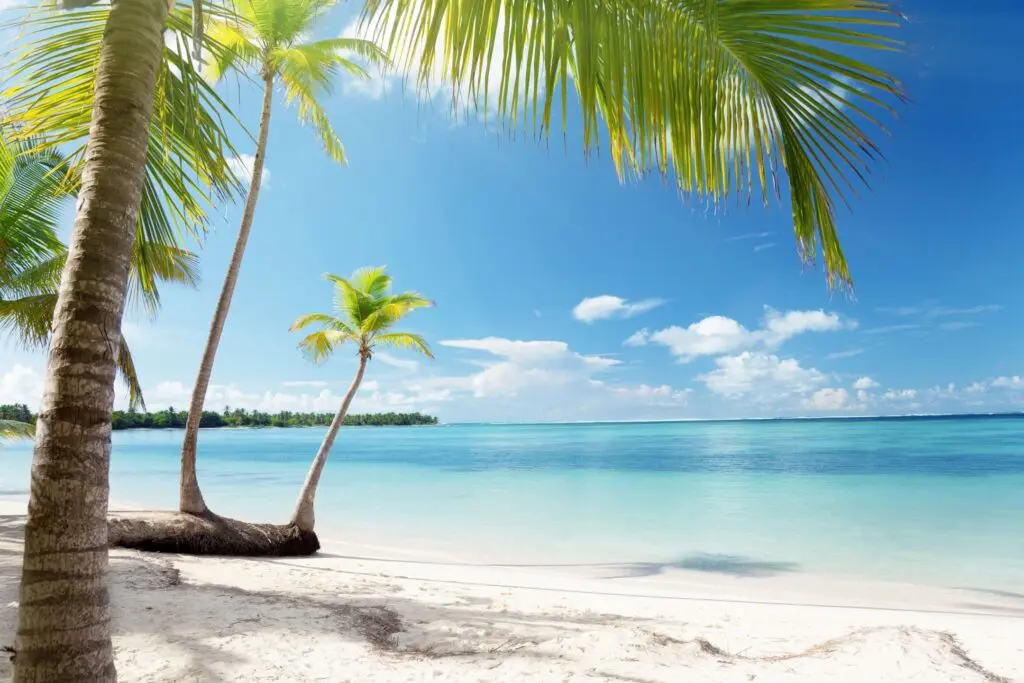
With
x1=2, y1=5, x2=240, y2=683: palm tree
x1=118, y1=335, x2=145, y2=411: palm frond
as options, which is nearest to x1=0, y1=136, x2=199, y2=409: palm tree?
x1=118, y1=335, x2=145, y2=411: palm frond

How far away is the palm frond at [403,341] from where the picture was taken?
11836mm

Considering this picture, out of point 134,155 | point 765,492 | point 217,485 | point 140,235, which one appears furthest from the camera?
point 217,485

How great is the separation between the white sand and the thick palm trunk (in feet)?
6.62

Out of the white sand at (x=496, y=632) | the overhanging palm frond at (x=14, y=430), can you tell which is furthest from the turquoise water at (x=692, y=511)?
the overhanging palm frond at (x=14, y=430)

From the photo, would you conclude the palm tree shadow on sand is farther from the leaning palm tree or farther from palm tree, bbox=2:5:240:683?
palm tree, bbox=2:5:240:683

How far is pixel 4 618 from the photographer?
384 centimetres

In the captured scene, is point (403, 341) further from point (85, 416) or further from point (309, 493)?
point (85, 416)

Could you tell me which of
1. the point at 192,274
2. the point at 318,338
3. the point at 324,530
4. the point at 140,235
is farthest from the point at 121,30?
the point at 324,530

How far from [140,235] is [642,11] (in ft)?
8.34

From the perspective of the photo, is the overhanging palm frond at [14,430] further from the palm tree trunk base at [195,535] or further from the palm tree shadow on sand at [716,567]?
the palm tree shadow on sand at [716,567]

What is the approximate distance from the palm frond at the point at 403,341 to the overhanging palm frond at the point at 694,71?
32.8 feet

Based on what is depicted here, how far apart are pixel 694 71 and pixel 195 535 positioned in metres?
8.54

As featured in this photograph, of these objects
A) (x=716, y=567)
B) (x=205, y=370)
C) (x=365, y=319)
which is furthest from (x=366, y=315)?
(x=716, y=567)

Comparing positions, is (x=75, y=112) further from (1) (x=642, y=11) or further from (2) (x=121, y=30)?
(1) (x=642, y=11)
